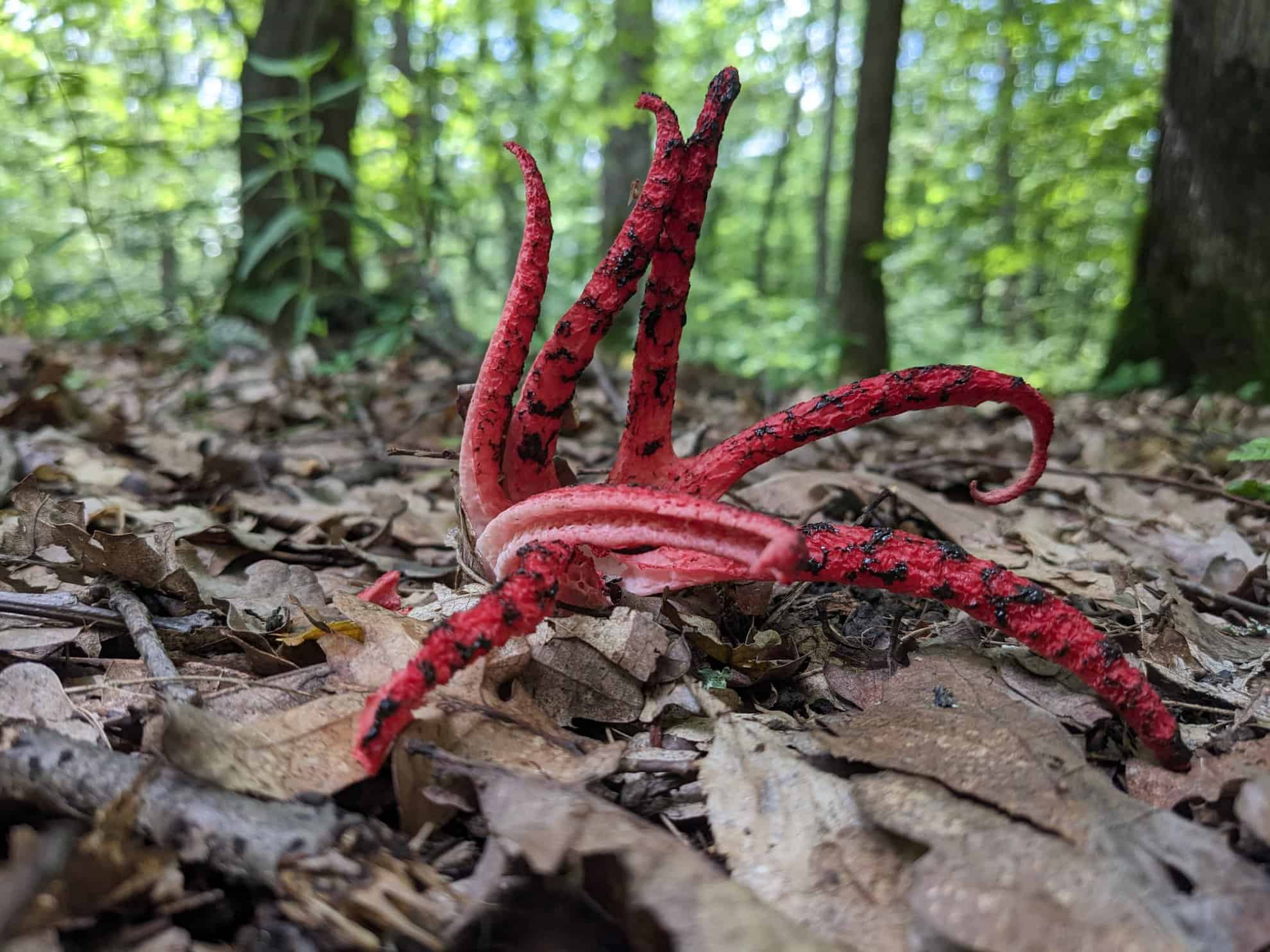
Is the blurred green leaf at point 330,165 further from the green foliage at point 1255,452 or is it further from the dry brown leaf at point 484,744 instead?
the green foliage at point 1255,452

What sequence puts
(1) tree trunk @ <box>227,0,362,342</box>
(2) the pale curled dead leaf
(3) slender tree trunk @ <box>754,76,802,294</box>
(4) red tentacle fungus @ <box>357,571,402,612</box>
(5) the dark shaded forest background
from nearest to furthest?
(2) the pale curled dead leaf → (4) red tentacle fungus @ <box>357,571,402,612</box> → (5) the dark shaded forest background → (1) tree trunk @ <box>227,0,362,342</box> → (3) slender tree trunk @ <box>754,76,802,294</box>

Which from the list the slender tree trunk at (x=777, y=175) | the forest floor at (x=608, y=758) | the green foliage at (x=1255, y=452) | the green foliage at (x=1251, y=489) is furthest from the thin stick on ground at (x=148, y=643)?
the slender tree trunk at (x=777, y=175)

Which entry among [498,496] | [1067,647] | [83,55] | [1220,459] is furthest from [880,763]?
[83,55]

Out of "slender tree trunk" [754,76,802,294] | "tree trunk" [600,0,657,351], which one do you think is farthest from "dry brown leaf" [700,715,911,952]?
"slender tree trunk" [754,76,802,294]

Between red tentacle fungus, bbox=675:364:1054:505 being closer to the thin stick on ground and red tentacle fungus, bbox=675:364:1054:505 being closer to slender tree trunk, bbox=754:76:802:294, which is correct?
the thin stick on ground

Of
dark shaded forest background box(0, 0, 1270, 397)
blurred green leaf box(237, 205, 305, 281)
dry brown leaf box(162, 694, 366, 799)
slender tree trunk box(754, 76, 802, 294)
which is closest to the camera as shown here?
dry brown leaf box(162, 694, 366, 799)

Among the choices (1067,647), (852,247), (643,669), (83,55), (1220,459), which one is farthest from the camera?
(852,247)

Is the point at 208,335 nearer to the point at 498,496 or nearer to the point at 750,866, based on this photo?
the point at 498,496
